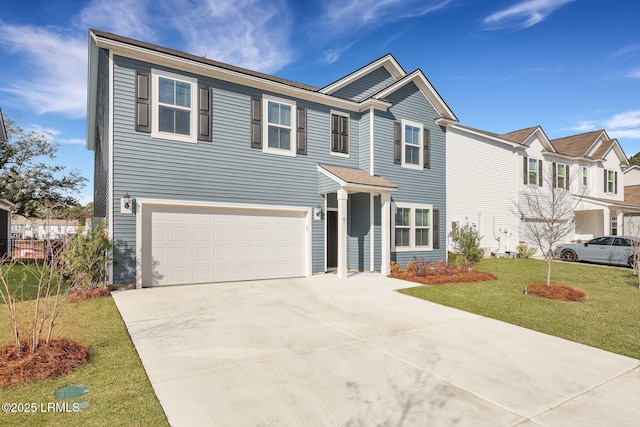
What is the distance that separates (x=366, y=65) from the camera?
13008mm

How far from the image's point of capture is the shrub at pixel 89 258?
7.80 metres

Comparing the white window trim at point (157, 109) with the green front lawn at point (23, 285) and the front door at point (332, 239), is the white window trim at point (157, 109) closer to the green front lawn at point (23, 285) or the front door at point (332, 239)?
the green front lawn at point (23, 285)

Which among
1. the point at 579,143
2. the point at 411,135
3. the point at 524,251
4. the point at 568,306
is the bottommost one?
the point at 568,306

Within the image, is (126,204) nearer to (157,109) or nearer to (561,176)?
(157,109)

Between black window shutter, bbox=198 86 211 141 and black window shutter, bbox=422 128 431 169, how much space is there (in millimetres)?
8270

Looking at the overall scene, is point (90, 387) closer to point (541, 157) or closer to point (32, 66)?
point (32, 66)

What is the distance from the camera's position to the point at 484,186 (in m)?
→ 19.6

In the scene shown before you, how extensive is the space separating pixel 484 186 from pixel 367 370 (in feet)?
59.9

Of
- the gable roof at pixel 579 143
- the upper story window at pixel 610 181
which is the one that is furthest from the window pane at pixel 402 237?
the upper story window at pixel 610 181

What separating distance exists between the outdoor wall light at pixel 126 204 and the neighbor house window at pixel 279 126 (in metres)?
4.02

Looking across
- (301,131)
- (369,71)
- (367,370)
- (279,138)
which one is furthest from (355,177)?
(367,370)

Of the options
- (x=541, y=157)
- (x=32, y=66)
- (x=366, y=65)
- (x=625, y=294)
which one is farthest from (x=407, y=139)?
(x=32, y=66)

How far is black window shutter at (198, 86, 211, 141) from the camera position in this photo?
377 inches

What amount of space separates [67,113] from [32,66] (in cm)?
735
